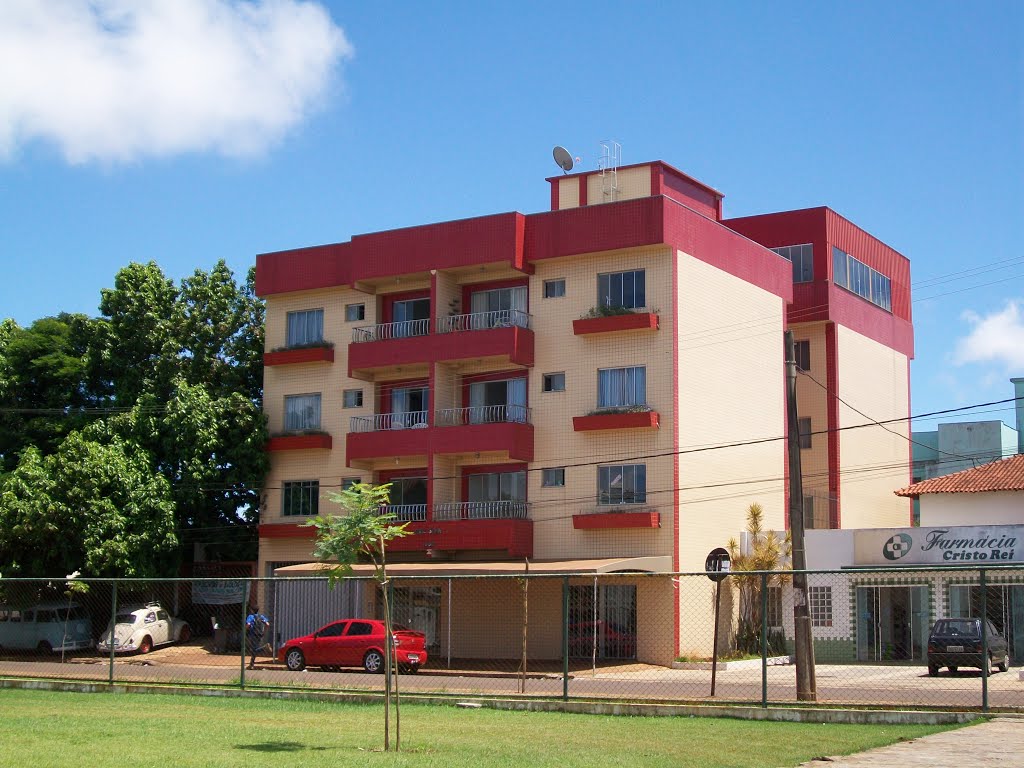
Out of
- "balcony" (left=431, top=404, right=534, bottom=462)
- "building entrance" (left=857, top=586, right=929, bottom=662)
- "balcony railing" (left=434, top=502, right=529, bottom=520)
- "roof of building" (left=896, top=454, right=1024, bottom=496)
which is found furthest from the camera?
"balcony railing" (left=434, top=502, right=529, bottom=520)

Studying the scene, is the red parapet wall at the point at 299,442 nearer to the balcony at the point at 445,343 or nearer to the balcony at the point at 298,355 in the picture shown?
the balcony at the point at 445,343

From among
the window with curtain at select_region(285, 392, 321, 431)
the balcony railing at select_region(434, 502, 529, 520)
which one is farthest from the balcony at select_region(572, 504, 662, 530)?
the window with curtain at select_region(285, 392, 321, 431)

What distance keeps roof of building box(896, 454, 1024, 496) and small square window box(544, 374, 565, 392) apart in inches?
490

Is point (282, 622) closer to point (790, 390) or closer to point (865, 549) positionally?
point (865, 549)

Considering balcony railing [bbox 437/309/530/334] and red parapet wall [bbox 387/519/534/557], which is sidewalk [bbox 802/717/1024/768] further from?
balcony railing [bbox 437/309/530/334]

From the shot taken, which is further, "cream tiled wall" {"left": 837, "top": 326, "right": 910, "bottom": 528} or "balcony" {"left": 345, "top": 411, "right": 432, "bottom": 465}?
"cream tiled wall" {"left": 837, "top": 326, "right": 910, "bottom": 528}

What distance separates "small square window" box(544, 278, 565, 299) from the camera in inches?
1806

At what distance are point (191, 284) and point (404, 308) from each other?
10.1m

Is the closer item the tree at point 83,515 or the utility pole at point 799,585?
the utility pole at point 799,585

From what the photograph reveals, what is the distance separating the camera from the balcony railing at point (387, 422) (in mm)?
47750

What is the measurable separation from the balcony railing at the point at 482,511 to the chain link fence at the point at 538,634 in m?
2.66

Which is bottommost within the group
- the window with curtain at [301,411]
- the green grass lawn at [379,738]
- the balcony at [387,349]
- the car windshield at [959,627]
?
the green grass lawn at [379,738]

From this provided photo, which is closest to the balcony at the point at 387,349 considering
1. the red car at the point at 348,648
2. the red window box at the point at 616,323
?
the red window box at the point at 616,323

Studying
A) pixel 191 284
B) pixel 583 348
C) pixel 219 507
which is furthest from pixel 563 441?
pixel 191 284
